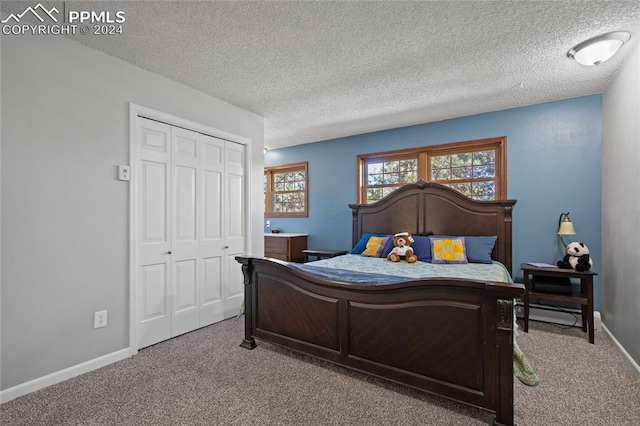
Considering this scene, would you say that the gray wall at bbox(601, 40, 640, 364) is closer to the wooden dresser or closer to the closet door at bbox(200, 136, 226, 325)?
the closet door at bbox(200, 136, 226, 325)

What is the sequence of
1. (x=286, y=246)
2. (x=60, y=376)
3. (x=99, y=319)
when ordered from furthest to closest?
(x=286, y=246), (x=99, y=319), (x=60, y=376)

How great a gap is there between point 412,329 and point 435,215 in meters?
2.38

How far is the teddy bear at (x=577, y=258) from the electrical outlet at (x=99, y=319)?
427 cm

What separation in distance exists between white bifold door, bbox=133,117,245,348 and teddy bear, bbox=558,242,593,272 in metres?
3.57

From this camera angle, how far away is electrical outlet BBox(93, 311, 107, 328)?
2.34 m

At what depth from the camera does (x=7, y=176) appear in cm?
192

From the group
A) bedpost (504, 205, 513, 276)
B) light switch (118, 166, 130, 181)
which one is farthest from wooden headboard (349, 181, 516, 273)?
light switch (118, 166, 130, 181)

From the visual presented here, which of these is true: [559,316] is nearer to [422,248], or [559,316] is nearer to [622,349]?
[622,349]

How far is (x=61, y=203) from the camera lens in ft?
7.09

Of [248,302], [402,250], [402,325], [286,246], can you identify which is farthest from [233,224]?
[402,325]

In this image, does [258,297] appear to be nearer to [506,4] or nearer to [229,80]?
[229,80]

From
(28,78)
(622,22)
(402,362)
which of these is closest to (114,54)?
(28,78)

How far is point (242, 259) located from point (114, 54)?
201 centimetres

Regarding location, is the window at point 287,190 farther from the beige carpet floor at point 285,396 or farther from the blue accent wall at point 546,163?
the beige carpet floor at point 285,396
